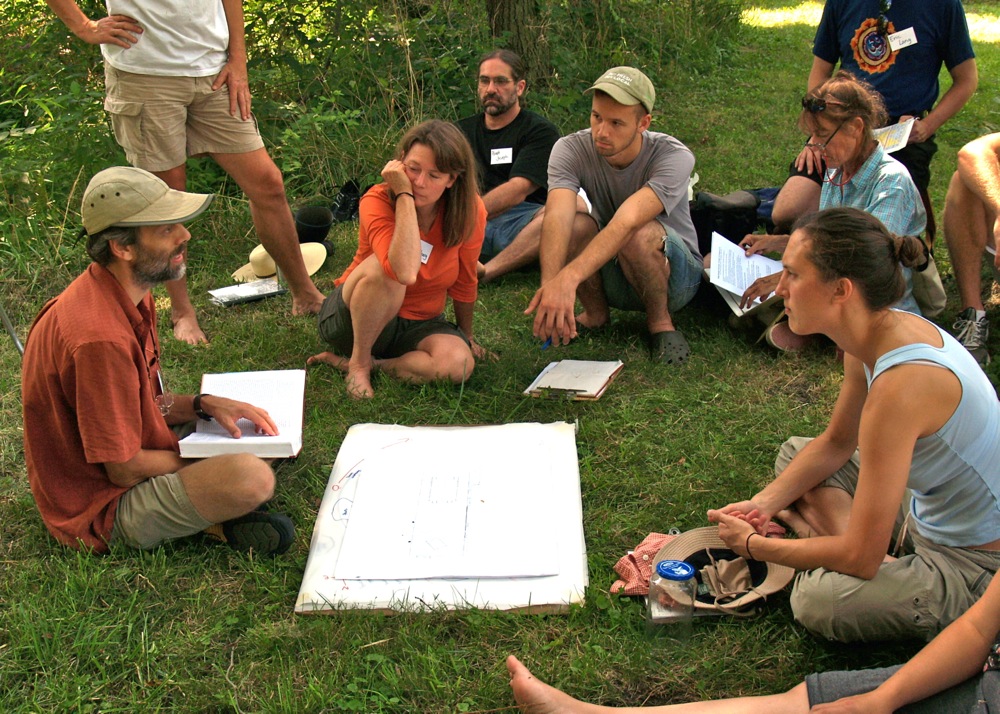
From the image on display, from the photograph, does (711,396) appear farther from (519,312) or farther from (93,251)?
(93,251)

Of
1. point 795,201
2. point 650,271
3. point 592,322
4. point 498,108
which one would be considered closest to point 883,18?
point 795,201

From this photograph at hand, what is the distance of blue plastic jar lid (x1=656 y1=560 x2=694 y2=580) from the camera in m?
2.33

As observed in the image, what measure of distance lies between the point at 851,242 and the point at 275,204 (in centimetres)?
273

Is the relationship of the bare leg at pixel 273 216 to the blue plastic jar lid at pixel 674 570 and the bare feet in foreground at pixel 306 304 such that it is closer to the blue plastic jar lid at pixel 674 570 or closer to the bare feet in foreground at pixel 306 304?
the bare feet in foreground at pixel 306 304

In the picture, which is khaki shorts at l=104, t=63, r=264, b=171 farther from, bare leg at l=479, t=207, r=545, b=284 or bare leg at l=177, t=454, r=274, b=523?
bare leg at l=177, t=454, r=274, b=523

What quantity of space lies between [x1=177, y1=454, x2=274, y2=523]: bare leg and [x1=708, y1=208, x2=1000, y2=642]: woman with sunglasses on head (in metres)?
1.30

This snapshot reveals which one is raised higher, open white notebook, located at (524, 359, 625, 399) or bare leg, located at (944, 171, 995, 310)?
bare leg, located at (944, 171, 995, 310)

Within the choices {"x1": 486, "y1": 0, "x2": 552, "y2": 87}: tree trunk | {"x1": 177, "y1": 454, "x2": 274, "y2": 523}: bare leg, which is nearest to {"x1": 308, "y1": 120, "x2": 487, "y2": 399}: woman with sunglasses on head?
{"x1": 177, "y1": 454, "x2": 274, "y2": 523}: bare leg

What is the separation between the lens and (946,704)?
1860 mm

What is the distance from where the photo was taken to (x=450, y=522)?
272 centimetres

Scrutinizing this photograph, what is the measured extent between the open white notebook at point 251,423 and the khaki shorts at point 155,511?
14 cm

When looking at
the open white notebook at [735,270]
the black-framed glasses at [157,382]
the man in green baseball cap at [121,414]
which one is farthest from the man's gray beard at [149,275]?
the open white notebook at [735,270]

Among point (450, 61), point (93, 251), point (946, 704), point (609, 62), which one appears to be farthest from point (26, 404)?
point (609, 62)

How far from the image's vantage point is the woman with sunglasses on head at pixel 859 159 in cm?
344
